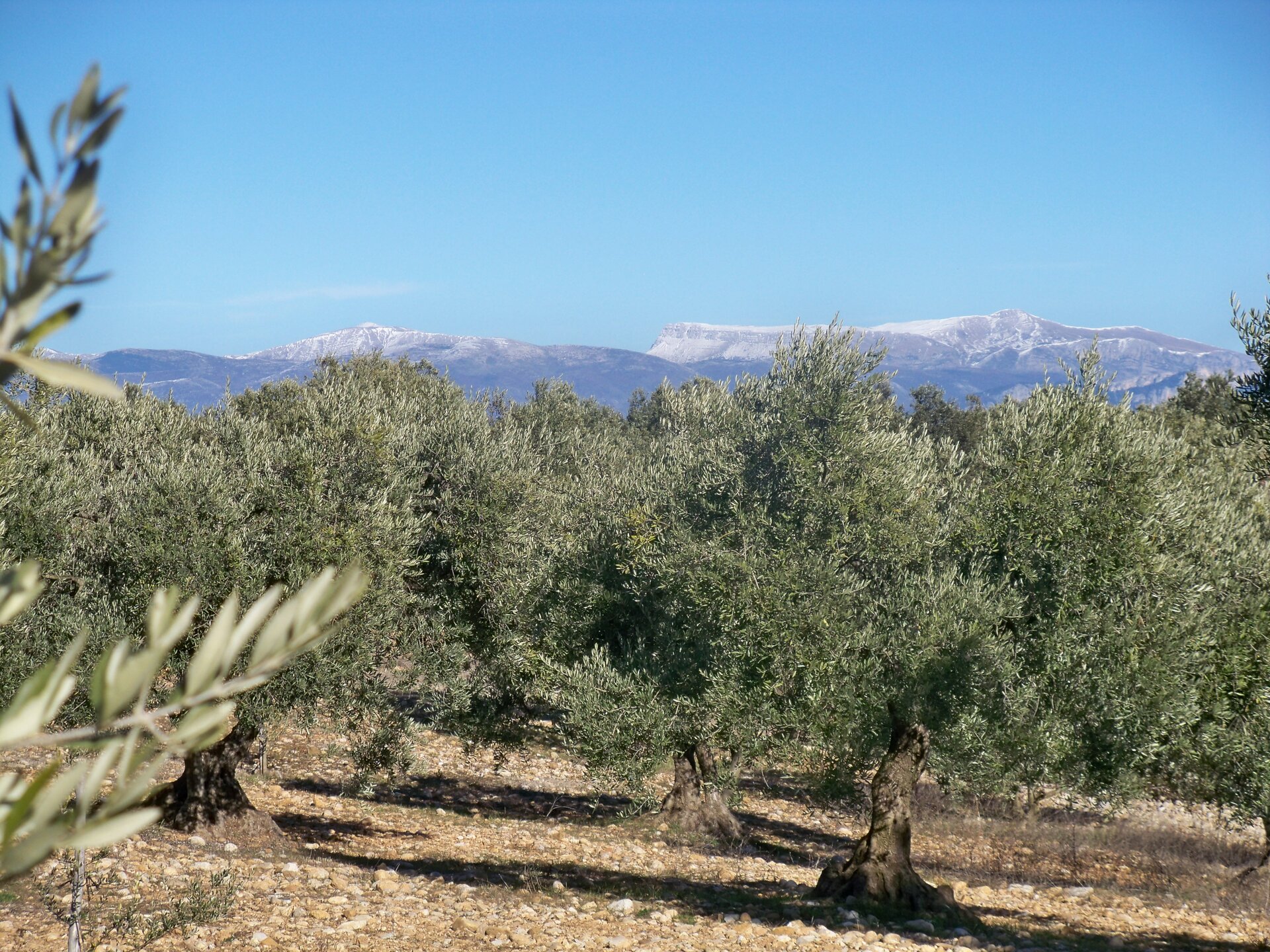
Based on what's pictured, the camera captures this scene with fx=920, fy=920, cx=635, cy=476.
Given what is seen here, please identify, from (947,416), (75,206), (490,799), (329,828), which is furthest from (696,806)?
(947,416)

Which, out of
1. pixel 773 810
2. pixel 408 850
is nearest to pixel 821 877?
pixel 408 850

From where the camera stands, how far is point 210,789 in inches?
647

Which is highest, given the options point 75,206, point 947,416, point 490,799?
point 75,206

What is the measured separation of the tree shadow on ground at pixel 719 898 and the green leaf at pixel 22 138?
46.5 feet

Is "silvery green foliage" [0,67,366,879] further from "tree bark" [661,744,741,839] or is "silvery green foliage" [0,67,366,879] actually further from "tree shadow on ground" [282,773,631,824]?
"tree shadow on ground" [282,773,631,824]

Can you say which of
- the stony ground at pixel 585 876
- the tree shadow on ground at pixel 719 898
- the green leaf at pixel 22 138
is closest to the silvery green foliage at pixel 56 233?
the green leaf at pixel 22 138

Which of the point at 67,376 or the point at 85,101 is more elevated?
the point at 85,101

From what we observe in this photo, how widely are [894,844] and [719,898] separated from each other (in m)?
3.09

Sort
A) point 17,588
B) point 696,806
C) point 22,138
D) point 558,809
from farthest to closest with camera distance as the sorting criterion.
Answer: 1. point 558,809
2. point 696,806
3. point 17,588
4. point 22,138

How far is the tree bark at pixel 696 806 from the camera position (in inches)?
813

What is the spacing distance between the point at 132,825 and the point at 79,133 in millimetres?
1155

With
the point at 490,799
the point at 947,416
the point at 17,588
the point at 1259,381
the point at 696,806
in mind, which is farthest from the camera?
the point at 947,416

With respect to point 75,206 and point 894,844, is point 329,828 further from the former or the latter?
point 75,206

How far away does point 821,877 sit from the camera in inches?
608
